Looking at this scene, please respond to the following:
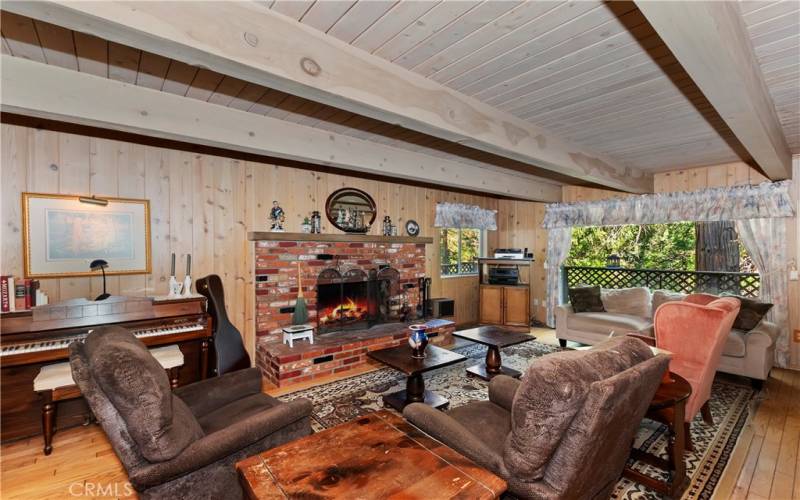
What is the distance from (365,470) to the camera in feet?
4.04

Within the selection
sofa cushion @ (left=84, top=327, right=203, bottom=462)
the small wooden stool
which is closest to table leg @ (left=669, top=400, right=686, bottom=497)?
sofa cushion @ (left=84, top=327, right=203, bottom=462)

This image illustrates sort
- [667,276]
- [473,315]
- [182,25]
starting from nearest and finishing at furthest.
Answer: [182,25] → [667,276] → [473,315]

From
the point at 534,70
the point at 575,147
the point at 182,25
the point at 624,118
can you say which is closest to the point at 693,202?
the point at 575,147

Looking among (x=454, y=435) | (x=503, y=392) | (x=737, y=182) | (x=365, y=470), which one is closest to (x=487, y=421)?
(x=503, y=392)

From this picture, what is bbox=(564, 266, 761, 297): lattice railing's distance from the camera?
4.42 meters

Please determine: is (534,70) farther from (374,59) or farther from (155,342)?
(155,342)

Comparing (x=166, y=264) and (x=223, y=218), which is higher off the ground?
(x=223, y=218)

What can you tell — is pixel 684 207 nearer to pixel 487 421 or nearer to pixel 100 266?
pixel 487 421

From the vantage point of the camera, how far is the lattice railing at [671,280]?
442 cm

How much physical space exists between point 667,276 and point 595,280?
955 millimetres

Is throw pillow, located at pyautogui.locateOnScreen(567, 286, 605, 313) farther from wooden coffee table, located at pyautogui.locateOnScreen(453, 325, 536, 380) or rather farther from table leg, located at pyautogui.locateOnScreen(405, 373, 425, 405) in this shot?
table leg, located at pyautogui.locateOnScreen(405, 373, 425, 405)

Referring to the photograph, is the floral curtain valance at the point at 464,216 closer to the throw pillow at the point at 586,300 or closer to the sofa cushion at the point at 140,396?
the throw pillow at the point at 586,300

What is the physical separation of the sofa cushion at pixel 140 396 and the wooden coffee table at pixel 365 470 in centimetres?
36

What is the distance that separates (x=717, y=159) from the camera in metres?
4.00
